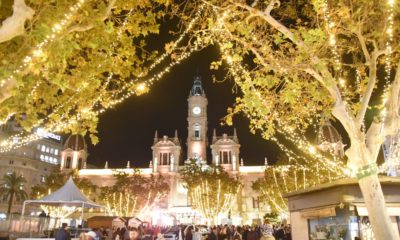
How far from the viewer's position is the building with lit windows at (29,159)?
67625 millimetres

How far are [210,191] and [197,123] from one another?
67.0ft

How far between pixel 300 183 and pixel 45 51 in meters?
36.2

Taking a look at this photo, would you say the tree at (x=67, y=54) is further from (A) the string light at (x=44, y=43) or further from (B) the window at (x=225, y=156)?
(B) the window at (x=225, y=156)

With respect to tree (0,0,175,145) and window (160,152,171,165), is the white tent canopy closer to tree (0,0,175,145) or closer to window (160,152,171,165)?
tree (0,0,175,145)

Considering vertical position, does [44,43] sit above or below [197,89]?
below

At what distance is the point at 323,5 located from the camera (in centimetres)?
806

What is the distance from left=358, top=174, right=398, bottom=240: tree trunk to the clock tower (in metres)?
52.8

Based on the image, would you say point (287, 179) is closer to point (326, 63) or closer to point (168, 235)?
point (168, 235)

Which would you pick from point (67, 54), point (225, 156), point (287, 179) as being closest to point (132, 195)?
point (225, 156)

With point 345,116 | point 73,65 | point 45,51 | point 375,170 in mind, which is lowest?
point 375,170

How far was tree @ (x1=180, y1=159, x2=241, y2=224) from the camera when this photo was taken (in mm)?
44875

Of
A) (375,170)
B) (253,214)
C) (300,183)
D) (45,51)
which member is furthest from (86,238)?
(253,214)

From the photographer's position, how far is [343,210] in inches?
420

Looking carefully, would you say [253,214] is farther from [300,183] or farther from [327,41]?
[327,41]
